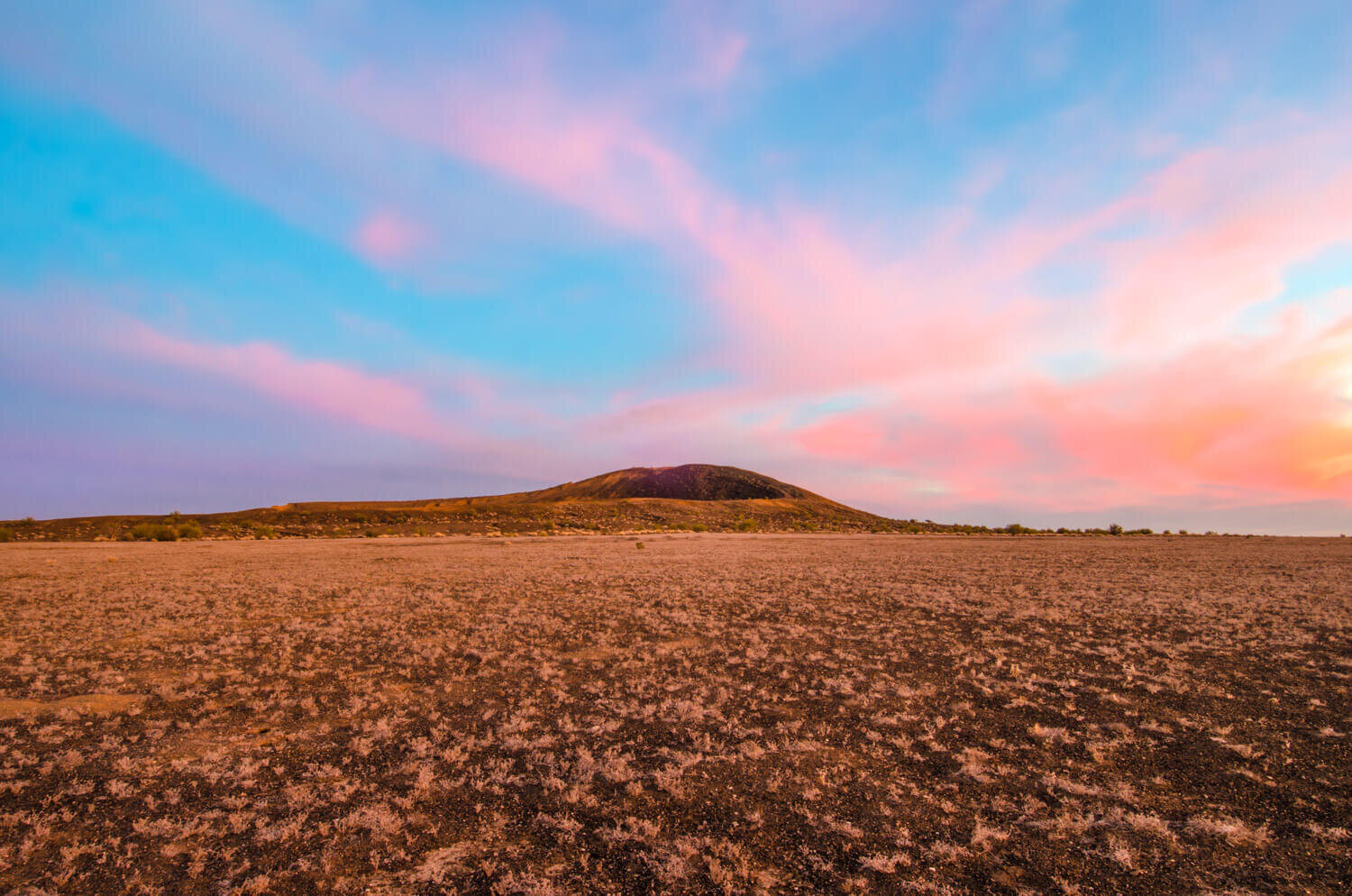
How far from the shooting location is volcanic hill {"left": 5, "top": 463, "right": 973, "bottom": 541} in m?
35.1

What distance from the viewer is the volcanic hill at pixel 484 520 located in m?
35.1

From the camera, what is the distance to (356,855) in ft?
10.0

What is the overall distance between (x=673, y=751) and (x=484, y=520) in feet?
137

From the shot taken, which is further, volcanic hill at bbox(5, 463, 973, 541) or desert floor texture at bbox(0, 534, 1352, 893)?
volcanic hill at bbox(5, 463, 973, 541)

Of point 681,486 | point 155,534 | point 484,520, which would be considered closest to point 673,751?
point 155,534

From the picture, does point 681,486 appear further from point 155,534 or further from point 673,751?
point 673,751

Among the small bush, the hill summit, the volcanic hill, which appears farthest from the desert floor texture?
the hill summit

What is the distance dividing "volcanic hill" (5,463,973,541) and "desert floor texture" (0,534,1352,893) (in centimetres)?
3014

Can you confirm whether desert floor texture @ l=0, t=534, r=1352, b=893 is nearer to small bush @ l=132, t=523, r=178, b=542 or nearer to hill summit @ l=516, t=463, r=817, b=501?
small bush @ l=132, t=523, r=178, b=542

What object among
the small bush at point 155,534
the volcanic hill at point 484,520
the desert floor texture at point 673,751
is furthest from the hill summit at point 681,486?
the desert floor texture at point 673,751

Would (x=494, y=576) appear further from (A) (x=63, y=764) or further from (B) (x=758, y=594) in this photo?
(A) (x=63, y=764)

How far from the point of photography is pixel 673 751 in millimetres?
4316

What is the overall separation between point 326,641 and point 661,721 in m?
5.42

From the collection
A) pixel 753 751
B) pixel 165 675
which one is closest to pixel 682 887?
pixel 753 751
